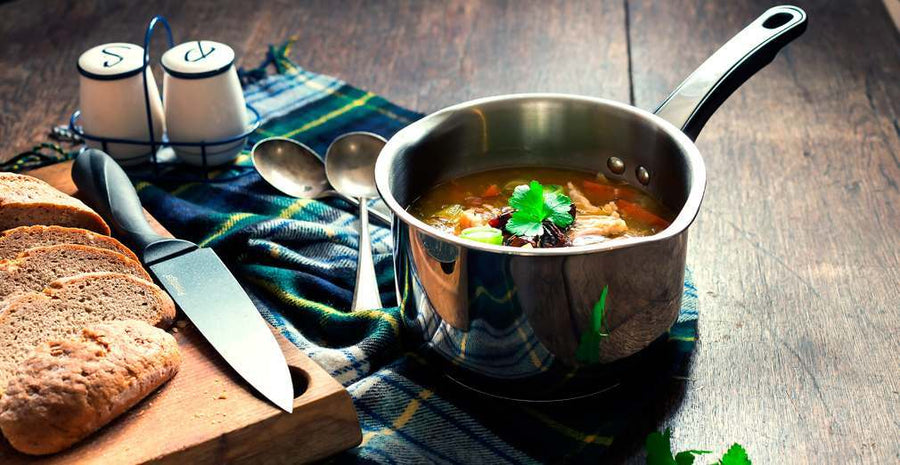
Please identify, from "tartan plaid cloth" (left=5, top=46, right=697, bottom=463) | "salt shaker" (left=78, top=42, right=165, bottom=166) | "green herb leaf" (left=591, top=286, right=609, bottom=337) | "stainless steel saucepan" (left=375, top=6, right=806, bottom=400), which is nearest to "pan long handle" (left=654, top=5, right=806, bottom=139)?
"stainless steel saucepan" (left=375, top=6, right=806, bottom=400)

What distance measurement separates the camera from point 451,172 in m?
1.63

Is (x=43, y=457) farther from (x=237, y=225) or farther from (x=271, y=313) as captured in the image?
(x=237, y=225)

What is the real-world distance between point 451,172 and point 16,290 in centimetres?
71

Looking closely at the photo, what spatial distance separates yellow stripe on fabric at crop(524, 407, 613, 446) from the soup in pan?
0.24 meters

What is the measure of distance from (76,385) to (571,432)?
653 mm

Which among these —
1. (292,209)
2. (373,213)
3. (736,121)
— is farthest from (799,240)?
(292,209)

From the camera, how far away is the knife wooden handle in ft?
5.26

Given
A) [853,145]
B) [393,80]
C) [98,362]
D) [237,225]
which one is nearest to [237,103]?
[237,225]

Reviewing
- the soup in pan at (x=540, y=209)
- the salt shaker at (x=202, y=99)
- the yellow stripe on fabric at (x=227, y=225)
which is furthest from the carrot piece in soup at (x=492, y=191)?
the salt shaker at (x=202, y=99)

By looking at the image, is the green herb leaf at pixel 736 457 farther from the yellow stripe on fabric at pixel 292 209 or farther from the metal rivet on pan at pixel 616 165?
the yellow stripe on fabric at pixel 292 209

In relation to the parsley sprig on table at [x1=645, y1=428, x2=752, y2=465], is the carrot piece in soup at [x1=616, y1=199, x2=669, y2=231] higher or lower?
higher

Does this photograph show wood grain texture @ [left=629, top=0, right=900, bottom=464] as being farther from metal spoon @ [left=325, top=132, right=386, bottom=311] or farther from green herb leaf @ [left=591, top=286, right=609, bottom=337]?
metal spoon @ [left=325, top=132, right=386, bottom=311]

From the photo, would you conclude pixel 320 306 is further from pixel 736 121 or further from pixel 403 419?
pixel 736 121

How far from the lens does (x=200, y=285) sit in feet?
4.82
